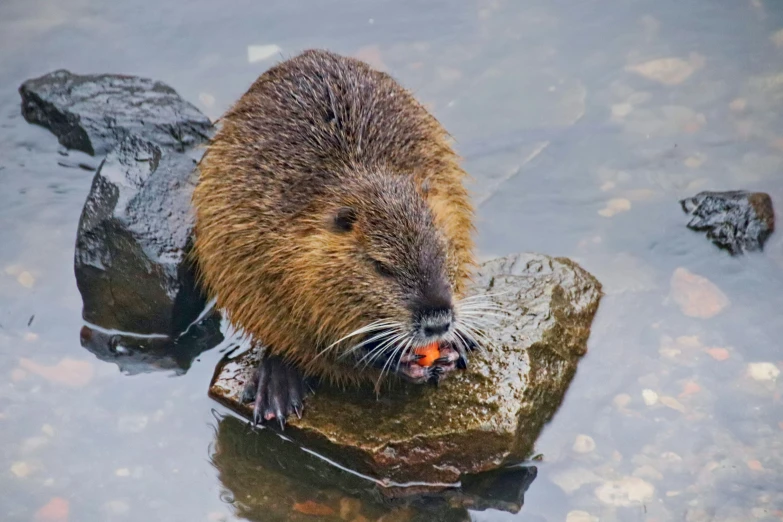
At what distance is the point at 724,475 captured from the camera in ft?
15.8

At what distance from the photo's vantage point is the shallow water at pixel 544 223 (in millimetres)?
4867

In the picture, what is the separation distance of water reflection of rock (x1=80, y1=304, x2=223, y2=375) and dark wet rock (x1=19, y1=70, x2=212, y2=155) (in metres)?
1.17

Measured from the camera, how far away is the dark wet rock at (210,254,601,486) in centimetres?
477

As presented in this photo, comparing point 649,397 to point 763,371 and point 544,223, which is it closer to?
point 763,371

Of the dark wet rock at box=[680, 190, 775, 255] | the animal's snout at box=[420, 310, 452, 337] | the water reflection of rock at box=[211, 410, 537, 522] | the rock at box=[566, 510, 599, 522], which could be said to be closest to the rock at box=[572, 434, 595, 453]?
the water reflection of rock at box=[211, 410, 537, 522]

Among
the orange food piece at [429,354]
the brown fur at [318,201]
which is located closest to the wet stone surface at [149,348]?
the brown fur at [318,201]

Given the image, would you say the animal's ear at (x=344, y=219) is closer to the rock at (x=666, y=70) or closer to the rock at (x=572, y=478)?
the rock at (x=572, y=478)

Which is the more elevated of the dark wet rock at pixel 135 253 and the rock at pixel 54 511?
the dark wet rock at pixel 135 253

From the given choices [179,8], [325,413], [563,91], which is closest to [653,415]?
[325,413]

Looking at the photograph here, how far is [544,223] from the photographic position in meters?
6.11

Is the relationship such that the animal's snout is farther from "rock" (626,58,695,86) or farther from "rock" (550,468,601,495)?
"rock" (626,58,695,86)

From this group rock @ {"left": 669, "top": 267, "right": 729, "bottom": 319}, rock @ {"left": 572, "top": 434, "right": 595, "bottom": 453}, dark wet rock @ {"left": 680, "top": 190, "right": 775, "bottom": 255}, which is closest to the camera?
rock @ {"left": 572, "top": 434, "right": 595, "bottom": 453}

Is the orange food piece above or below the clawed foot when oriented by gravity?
above

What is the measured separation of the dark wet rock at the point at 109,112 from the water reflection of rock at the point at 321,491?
201 cm
